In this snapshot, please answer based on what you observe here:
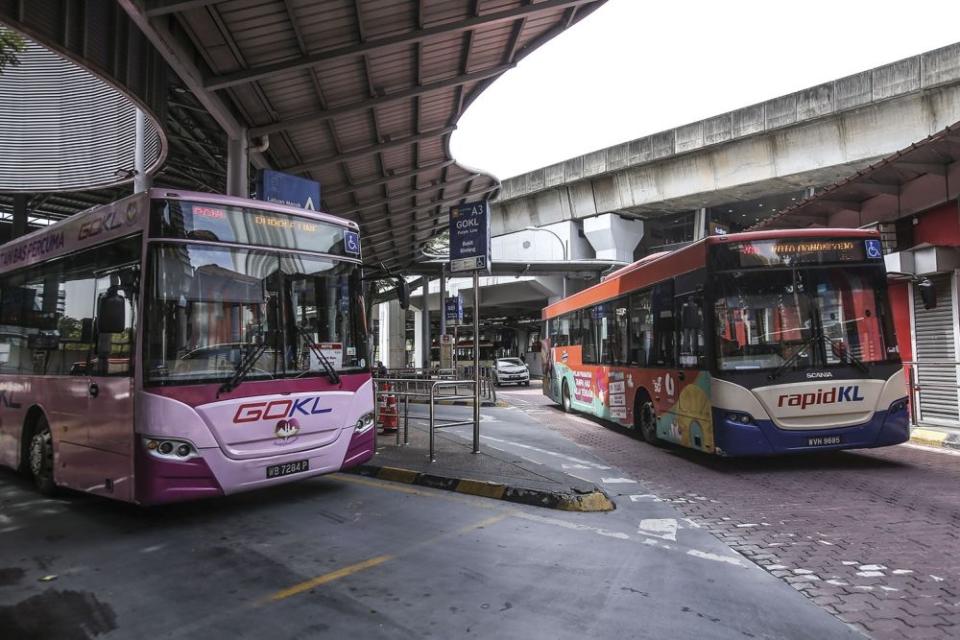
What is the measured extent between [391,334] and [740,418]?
130 feet

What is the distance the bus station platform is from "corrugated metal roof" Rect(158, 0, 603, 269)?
3.07 m

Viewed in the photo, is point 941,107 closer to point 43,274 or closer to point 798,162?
point 798,162

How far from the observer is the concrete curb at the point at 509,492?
6508mm

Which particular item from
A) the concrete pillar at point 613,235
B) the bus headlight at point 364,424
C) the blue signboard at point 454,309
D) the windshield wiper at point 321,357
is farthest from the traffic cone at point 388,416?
the concrete pillar at point 613,235

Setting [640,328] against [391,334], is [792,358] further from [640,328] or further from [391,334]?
[391,334]

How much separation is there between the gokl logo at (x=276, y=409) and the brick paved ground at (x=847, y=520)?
3.98 metres

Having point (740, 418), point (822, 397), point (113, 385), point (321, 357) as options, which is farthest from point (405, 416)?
point (822, 397)

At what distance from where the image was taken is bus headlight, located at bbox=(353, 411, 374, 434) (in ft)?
22.4

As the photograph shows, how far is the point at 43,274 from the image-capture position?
285 inches

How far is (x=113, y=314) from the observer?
5.69 meters

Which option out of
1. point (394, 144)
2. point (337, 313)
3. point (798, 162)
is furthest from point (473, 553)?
point (798, 162)

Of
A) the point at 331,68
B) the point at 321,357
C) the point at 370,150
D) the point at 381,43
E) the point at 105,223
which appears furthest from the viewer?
the point at 370,150

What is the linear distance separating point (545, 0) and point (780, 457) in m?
7.27

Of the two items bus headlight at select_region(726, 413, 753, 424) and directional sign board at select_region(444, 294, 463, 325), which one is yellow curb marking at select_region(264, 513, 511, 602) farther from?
directional sign board at select_region(444, 294, 463, 325)
